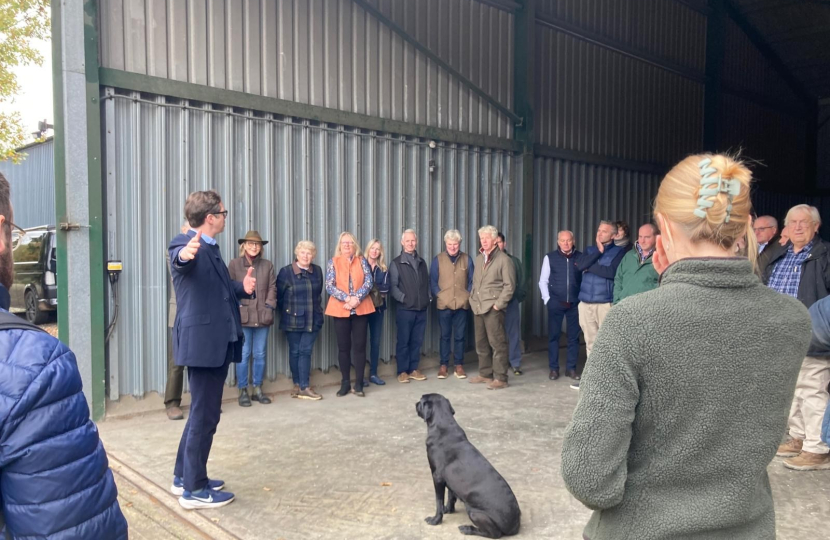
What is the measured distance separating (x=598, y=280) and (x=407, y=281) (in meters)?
2.20

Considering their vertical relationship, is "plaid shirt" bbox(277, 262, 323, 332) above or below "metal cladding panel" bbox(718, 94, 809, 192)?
below

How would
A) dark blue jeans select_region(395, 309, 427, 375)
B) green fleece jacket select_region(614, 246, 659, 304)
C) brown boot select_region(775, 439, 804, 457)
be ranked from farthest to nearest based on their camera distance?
1. dark blue jeans select_region(395, 309, 427, 375)
2. green fleece jacket select_region(614, 246, 659, 304)
3. brown boot select_region(775, 439, 804, 457)

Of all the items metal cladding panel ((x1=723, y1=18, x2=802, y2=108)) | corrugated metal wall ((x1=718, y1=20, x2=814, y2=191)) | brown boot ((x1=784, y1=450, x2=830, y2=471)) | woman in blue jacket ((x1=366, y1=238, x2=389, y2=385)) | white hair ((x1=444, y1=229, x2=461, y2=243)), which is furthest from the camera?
corrugated metal wall ((x1=718, y1=20, x2=814, y2=191))

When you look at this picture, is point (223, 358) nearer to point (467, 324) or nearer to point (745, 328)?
point (745, 328)

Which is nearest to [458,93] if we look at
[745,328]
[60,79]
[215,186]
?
[215,186]

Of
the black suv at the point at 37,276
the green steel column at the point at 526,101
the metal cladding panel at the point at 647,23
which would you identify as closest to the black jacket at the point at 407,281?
the green steel column at the point at 526,101

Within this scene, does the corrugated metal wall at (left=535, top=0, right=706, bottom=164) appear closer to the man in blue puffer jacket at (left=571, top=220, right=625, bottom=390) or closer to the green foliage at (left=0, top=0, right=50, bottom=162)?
the man in blue puffer jacket at (left=571, top=220, right=625, bottom=390)

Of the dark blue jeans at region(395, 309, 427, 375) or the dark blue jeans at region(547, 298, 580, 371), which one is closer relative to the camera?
the dark blue jeans at region(395, 309, 427, 375)

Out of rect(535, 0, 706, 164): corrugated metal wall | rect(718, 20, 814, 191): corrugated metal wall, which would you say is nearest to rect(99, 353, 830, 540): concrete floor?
rect(535, 0, 706, 164): corrugated metal wall

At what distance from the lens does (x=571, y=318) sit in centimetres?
812

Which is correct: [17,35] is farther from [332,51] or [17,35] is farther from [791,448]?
[791,448]

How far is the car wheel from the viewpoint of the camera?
447 inches

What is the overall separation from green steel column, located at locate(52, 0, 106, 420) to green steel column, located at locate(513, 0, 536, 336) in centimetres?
585

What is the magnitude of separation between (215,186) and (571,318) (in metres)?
4.54
